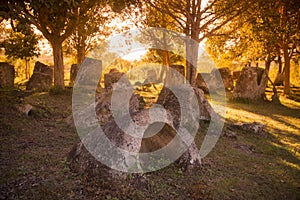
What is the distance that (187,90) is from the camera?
11289 millimetres

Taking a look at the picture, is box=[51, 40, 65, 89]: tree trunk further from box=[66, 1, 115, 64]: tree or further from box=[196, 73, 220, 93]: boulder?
box=[196, 73, 220, 93]: boulder

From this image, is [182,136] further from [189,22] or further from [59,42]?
[59,42]

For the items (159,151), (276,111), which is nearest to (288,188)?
(159,151)

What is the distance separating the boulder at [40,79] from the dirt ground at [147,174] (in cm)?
1017

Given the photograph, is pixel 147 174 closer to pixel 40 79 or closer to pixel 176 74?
pixel 40 79

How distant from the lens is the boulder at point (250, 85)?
2133 cm

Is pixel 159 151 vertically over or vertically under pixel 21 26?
under

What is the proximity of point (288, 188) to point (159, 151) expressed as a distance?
3.56 meters

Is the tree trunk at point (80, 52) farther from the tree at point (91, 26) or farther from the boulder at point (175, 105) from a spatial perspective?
the boulder at point (175, 105)

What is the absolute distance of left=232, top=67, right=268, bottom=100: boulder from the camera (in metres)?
21.3

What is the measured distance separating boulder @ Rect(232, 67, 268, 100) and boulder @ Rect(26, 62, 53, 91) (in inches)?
662

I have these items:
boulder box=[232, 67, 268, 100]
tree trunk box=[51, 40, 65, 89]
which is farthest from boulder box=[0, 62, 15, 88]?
boulder box=[232, 67, 268, 100]

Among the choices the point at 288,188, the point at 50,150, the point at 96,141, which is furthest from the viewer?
the point at 50,150

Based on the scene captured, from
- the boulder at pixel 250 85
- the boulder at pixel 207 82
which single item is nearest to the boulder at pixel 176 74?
the boulder at pixel 207 82
